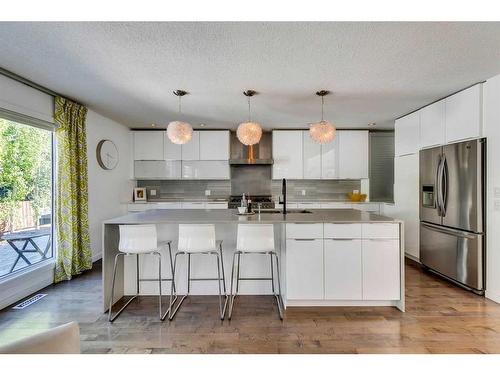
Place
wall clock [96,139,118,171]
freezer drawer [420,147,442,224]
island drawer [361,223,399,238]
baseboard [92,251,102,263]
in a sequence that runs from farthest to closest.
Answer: wall clock [96,139,118,171] < baseboard [92,251,102,263] < freezer drawer [420,147,442,224] < island drawer [361,223,399,238]

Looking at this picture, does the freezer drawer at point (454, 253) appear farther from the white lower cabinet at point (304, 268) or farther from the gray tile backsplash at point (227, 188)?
the gray tile backsplash at point (227, 188)

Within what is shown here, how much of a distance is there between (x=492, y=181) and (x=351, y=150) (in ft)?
8.91

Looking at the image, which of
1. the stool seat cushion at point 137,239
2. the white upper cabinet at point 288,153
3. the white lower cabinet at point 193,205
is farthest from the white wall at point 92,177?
the white upper cabinet at point 288,153

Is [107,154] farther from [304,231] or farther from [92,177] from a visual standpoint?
[304,231]

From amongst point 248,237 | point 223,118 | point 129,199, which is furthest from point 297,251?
point 129,199

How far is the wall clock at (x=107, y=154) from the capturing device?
4.36 m

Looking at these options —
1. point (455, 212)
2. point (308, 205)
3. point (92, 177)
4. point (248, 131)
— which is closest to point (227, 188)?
point (308, 205)

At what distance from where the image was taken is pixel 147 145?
545 cm

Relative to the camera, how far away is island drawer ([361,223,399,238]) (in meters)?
2.59

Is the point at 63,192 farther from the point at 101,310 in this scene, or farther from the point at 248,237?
the point at 248,237

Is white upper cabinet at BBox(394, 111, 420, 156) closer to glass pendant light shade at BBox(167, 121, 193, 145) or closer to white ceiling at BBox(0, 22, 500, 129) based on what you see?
white ceiling at BBox(0, 22, 500, 129)

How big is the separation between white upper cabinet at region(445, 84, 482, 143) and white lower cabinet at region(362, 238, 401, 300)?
1.75 metres

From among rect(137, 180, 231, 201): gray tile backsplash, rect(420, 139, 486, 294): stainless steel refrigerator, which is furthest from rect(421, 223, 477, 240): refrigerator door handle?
rect(137, 180, 231, 201): gray tile backsplash
